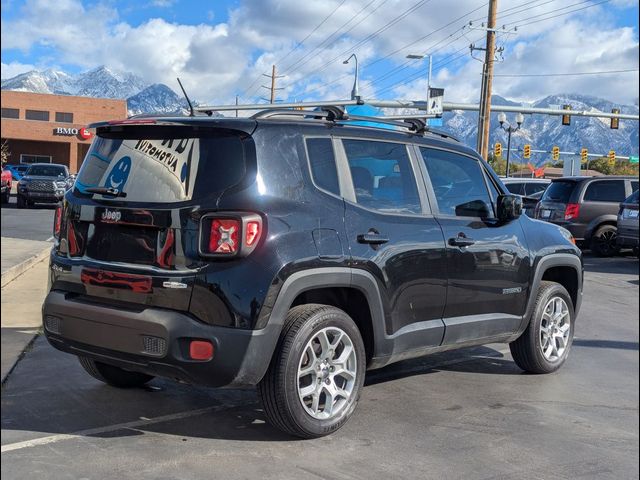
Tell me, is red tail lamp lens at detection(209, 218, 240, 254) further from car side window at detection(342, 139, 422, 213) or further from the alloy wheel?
car side window at detection(342, 139, 422, 213)

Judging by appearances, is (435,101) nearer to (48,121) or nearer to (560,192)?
(560,192)

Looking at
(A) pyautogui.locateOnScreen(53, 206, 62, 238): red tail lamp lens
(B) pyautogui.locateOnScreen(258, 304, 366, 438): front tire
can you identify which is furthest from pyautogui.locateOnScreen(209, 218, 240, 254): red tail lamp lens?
(A) pyautogui.locateOnScreen(53, 206, 62, 238): red tail lamp lens

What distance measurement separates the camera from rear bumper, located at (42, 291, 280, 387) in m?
3.68

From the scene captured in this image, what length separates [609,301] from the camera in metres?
9.85

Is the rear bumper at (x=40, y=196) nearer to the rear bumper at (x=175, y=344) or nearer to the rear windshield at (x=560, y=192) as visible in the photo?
the rear windshield at (x=560, y=192)

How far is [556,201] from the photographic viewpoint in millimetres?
15695

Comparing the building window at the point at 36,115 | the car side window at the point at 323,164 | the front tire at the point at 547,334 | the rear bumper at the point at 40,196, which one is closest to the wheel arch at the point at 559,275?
the front tire at the point at 547,334

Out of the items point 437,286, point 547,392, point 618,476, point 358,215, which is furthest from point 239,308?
point 547,392

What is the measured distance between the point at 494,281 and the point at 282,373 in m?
2.01

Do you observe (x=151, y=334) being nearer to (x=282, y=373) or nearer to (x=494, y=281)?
(x=282, y=373)

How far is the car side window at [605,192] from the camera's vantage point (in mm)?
15406

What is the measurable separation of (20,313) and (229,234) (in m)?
4.80

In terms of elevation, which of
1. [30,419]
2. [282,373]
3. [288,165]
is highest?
[288,165]

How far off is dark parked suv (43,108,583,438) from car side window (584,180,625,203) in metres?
11.5
